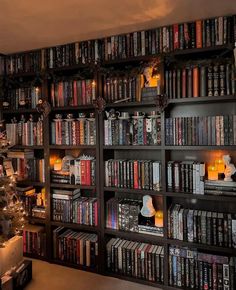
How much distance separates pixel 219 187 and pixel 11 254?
1828 mm

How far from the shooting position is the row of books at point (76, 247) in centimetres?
240

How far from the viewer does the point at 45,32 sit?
2.17 m

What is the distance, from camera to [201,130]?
2.00 metres

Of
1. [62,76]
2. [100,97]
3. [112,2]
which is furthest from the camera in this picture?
[62,76]

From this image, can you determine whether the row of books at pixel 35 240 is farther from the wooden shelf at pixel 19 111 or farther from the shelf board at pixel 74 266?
the wooden shelf at pixel 19 111

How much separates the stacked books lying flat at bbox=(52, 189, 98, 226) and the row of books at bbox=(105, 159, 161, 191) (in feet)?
0.97

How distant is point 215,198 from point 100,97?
1.27 metres

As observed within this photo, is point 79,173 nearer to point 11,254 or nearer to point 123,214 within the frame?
point 123,214

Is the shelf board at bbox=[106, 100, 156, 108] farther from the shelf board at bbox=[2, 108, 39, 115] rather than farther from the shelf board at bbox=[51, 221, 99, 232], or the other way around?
the shelf board at bbox=[51, 221, 99, 232]

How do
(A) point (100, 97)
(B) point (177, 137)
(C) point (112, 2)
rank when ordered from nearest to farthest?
1. (C) point (112, 2)
2. (B) point (177, 137)
3. (A) point (100, 97)

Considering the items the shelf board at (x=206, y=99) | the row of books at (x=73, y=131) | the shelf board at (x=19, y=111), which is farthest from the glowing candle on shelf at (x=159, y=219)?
the shelf board at (x=19, y=111)

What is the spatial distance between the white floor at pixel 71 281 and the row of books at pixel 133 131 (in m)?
1.22

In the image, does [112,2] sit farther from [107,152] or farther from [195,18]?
[107,152]

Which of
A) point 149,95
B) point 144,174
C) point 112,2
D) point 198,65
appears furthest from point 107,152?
point 112,2
